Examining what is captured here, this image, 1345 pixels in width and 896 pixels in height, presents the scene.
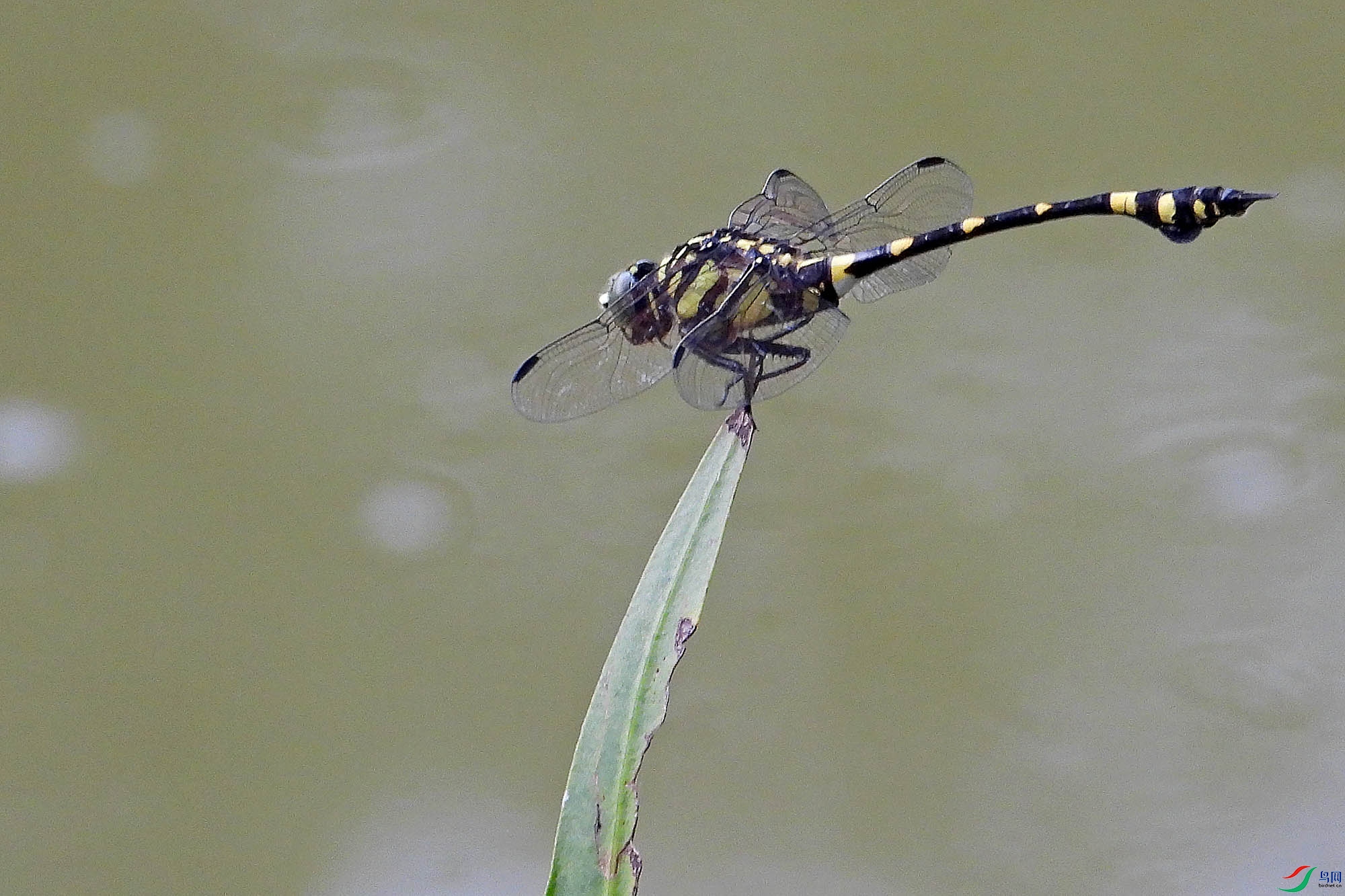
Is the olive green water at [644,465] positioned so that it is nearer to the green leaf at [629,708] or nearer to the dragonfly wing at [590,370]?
the dragonfly wing at [590,370]

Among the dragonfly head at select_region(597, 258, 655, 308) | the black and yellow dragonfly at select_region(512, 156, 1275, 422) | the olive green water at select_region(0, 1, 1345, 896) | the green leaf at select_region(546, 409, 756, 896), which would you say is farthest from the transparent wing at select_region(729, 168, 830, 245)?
the olive green water at select_region(0, 1, 1345, 896)

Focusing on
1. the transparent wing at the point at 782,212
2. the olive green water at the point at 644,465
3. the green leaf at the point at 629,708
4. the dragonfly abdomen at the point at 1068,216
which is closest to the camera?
the green leaf at the point at 629,708

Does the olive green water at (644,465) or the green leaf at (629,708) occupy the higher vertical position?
the olive green water at (644,465)

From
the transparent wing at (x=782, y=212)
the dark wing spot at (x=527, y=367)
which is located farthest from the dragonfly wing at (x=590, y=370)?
the transparent wing at (x=782, y=212)

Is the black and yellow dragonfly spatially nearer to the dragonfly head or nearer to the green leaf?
the dragonfly head

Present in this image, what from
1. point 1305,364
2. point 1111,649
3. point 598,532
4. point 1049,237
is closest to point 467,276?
point 598,532

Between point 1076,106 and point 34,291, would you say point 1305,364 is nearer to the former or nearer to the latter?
point 1076,106
